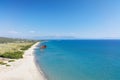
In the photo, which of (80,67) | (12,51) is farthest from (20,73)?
(12,51)

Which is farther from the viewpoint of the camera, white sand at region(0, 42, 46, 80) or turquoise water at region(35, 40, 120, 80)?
turquoise water at region(35, 40, 120, 80)

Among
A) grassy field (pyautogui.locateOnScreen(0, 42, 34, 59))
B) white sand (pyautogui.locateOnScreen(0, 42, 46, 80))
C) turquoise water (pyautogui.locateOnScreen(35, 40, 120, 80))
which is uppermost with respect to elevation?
grassy field (pyautogui.locateOnScreen(0, 42, 34, 59))

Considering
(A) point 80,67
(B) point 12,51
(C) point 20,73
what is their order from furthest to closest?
(B) point 12,51
(A) point 80,67
(C) point 20,73

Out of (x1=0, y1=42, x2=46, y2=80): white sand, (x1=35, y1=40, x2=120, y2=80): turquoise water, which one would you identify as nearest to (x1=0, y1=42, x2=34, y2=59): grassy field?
(x1=35, y1=40, x2=120, y2=80): turquoise water

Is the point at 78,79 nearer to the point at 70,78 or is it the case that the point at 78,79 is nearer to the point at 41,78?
the point at 70,78

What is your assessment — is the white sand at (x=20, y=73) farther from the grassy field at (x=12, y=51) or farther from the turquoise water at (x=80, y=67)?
the grassy field at (x=12, y=51)

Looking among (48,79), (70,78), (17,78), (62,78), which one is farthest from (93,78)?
(17,78)

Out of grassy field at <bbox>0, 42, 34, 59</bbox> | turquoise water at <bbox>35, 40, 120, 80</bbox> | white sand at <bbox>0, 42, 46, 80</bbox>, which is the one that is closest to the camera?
white sand at <bbox>0, 42, 46, 80</bbox>

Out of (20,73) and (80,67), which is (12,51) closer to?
(20,73)

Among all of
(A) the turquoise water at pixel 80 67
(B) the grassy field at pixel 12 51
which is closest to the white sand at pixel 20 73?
(A) the turquoise water at pixel 80 67

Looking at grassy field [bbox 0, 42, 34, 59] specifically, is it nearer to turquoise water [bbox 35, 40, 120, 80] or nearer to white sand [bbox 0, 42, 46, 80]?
turquoise water [bbox 35, 40, 120, 80]

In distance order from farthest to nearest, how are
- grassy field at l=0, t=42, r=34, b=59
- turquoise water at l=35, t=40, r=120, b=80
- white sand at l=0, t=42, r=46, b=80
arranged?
grassy field at l=0, t=42, r=34, b=59 < turquoise water at l=35, t=40, r=120, b=80 < white sand at l=0, t=42, r=46, b=80
